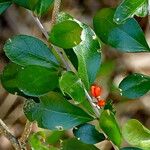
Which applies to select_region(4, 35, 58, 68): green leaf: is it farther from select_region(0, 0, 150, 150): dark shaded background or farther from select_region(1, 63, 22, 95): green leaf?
select_region(0, 0, 150, 150): dark shaded background

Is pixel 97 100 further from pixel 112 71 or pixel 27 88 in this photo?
pixel 112 71

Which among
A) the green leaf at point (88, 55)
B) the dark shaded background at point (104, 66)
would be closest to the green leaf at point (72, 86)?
the green leaf at point (88, 55)

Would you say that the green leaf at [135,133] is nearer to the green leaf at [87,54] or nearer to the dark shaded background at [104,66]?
the green leaf at [87,54]

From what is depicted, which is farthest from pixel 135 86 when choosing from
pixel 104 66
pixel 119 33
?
pixel 104 66

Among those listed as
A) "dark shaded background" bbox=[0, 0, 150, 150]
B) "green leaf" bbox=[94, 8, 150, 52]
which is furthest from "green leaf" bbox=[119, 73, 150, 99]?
"dark shaded background" bbox=[0, 0, 150, 150]

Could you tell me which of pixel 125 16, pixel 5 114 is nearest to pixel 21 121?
pixel 5 114
